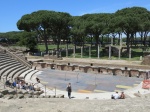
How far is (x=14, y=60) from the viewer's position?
37688 mm

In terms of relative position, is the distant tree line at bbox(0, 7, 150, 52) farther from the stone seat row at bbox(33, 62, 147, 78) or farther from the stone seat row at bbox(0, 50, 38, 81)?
the stone seat row at bbox(0, 50, 38, 81)

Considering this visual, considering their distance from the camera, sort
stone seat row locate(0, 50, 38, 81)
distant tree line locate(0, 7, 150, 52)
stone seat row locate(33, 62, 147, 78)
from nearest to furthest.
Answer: stone seat row locate(0, 50, 38, 81)
stone seat row locate(33, 62, 147, 78)
distant tree line locate(0, 7, 150, 52)

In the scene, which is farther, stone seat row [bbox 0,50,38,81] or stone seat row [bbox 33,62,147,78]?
stone seat row [bbox 33,62,147,78]

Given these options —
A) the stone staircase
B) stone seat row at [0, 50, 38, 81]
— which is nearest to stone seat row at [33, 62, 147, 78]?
the stone staircase

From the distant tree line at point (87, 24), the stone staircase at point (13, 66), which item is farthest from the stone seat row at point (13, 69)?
the distant tree line at point (87, 24)

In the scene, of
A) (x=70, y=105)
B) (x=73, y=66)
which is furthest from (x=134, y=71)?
(x=70, y=105)

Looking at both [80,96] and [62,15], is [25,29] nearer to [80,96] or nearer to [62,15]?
[62,15]

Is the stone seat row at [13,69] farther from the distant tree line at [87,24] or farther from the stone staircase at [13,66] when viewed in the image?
the distant tree line at [87,24]

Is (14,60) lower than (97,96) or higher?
higher

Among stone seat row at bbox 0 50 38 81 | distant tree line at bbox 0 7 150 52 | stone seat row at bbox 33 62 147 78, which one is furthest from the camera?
distant tree line at bbox 0 7 150 52

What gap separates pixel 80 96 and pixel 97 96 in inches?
61.3

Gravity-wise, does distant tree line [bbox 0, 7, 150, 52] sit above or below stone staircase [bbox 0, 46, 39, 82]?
above

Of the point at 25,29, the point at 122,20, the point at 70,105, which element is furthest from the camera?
the point at 25,29

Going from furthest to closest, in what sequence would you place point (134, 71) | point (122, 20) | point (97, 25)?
point (97, 25) < point (122, 20) < point (134, 71)
